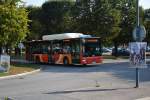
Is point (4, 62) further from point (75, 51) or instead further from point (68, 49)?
point (68, 49)

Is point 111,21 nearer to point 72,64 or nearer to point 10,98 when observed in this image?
point 72,64

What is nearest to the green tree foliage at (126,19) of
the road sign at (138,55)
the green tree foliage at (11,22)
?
the green tree foliage at (11,22)

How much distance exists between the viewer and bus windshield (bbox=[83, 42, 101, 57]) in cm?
3466

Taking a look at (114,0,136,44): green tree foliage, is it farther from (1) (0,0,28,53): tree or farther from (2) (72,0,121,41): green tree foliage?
(1) (0,0,28,53): tree

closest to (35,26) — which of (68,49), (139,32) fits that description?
(68,49)

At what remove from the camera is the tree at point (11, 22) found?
31.9 meters

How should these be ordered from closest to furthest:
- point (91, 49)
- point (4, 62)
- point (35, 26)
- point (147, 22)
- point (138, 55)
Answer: point (138, 55) < point (4, 62) < point (91, 49) < point (35, 26) < point (147, 22)

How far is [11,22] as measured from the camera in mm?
32125

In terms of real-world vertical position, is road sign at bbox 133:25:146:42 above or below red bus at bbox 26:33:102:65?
above

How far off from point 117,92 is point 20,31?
1798cm

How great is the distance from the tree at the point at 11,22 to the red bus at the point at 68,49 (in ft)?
15.3

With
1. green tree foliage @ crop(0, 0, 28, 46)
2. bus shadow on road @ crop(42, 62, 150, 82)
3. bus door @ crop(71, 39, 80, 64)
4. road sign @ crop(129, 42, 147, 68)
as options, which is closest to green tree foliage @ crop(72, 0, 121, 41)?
bus door @ crop(71, 39, 80, 64)

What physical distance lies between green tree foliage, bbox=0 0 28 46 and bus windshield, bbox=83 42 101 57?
5.30 metres

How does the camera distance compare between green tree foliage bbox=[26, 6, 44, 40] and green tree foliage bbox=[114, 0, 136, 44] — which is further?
green tree foliage bbox=[26, 6, 44, 40]
